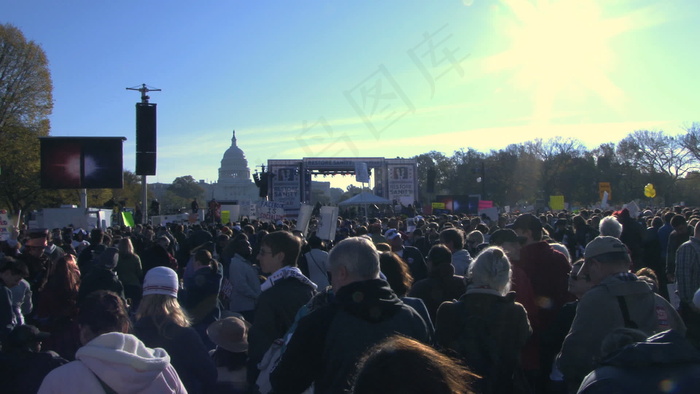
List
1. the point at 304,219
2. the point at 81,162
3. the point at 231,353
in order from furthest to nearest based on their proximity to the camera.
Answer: the point at 81,162
the point at 304,219
the point at 231,353

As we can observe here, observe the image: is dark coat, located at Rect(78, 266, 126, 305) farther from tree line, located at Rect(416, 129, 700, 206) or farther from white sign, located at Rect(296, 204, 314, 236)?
tree line, located at Rect(416, 129, 700, 206)

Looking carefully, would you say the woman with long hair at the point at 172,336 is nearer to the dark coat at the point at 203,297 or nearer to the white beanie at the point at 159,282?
the white beanie at the point at 159,282

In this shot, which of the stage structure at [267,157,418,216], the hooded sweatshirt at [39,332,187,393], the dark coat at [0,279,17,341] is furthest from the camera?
the stage structure at [267,157,418,216]

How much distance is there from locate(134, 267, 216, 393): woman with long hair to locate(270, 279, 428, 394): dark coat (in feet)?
3.94

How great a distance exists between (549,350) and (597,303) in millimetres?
1448

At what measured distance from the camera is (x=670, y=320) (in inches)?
140

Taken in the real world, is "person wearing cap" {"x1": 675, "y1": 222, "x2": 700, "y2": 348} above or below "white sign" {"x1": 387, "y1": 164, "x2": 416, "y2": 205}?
below

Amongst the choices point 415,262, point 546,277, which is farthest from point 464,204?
point 546,277

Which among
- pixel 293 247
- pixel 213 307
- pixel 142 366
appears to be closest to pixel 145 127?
pixel 213 307

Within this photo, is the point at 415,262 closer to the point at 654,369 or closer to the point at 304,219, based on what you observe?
the point at 304,219

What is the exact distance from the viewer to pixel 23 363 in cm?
370

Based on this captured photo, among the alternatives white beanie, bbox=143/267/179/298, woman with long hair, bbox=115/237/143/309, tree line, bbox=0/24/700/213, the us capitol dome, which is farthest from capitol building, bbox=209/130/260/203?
white beanie, bbox=143/267/179/298

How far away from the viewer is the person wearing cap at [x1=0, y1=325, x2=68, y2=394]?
3.67m

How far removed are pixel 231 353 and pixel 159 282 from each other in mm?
662
